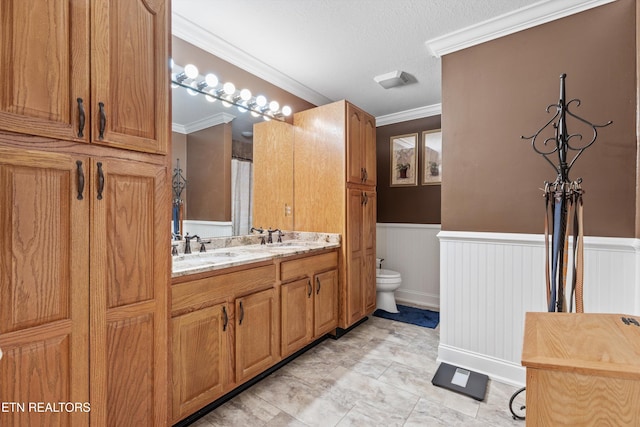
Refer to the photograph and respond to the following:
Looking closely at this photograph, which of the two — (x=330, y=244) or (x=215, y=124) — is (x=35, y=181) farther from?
(x=330, y=244)

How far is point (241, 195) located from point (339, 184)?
35.4 inches

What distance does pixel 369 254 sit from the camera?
10.4ft

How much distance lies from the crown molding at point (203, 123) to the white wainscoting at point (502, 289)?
203 cm

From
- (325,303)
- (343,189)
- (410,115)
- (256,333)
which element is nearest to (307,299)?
(325,303)

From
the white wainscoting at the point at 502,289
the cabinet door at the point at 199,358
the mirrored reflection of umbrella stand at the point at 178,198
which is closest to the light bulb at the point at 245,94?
the mirrored reflection of umbrella stand at the point at 178,198

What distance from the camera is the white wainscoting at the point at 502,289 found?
179 cm

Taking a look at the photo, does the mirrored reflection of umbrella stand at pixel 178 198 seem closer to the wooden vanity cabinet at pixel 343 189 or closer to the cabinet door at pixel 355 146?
the wooden vanity cabinet at pixel 343 189

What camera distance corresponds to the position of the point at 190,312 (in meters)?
1.59

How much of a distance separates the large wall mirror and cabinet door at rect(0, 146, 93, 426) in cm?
103

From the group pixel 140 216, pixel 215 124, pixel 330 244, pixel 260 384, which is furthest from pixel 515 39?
pixel 260 384

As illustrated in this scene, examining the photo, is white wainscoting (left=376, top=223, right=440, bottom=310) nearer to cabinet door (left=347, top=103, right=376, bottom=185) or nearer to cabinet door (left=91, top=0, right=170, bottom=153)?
cabinet door (left=347, top=103, right=376, bottom=185)

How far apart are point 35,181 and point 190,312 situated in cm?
89

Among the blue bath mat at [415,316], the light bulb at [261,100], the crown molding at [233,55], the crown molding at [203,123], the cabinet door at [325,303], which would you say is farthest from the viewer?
the blue bath mat at [415,316]

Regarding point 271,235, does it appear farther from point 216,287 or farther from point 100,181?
point 100,181
